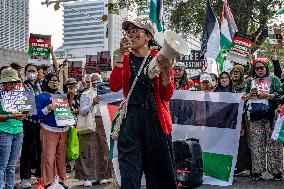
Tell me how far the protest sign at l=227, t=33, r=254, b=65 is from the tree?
10.2 meters

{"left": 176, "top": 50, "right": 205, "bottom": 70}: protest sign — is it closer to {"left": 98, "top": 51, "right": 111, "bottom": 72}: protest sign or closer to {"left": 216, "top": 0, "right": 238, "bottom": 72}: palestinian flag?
{"left": 98, "top": 51, "right": 111, "bottom": 72}: protest sign

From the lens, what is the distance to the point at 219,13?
21812 mm

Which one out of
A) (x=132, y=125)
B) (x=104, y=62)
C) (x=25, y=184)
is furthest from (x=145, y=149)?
(x=104, y=62)

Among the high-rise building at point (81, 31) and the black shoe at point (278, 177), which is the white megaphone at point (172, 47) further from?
the high-rise building at point (81, 31)

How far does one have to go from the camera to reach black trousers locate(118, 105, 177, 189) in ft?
14.4

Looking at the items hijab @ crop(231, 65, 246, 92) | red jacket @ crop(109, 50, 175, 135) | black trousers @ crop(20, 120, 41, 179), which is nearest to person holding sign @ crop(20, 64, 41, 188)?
black trousers @ crop(20, 120, 41, 179)

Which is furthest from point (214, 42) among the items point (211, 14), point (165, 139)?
point (165, 139)

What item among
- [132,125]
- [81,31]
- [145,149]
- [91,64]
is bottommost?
[145,149]

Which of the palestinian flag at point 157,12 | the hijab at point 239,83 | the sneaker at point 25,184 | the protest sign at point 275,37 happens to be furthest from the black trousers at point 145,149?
the protest sign at point 275,37

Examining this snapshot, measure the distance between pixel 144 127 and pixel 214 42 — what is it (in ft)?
22.8

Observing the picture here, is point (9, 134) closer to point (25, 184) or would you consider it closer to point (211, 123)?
point (25, 184)

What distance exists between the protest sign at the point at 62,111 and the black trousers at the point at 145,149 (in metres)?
2.76

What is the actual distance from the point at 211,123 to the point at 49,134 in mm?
2609

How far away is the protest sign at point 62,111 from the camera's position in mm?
7098
